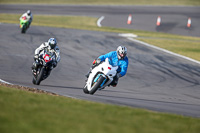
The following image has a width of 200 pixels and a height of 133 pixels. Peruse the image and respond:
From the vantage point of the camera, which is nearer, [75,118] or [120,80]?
[75,118]

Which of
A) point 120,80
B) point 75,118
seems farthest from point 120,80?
point 75,118

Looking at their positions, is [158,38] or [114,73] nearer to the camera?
[114,73]

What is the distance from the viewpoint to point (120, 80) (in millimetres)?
16203

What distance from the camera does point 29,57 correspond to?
62.9ft

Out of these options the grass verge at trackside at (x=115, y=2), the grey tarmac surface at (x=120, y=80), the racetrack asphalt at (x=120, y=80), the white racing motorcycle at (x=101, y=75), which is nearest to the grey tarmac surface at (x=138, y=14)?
the grass verge at trackside at (x=115, y=2)

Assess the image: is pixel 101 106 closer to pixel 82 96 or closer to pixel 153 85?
pixel 82 96

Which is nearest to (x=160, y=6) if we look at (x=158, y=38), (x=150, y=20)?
(x=150, y=20)

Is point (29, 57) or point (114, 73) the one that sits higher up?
point (114, 73)

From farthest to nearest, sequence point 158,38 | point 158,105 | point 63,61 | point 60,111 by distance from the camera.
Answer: point 158,38, point 63,61, point 158,105, point 60,111

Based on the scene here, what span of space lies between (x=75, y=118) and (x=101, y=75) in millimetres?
4526

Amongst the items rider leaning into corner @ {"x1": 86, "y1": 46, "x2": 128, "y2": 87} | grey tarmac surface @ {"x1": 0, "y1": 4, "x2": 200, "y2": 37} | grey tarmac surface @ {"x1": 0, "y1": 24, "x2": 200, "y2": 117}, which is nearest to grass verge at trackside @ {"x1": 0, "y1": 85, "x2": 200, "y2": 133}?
grey tarmac surface @ {"x1": 0, "y1": 24, "x2": 200, "y2": 117}

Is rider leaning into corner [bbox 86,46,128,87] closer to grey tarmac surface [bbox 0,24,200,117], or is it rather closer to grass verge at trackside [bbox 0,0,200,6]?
grey tarmac surface [bbox 0,24,200,117]

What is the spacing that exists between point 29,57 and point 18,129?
1336 cm

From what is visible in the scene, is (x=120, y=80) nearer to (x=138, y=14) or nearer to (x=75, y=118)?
(x=75, y=118)
